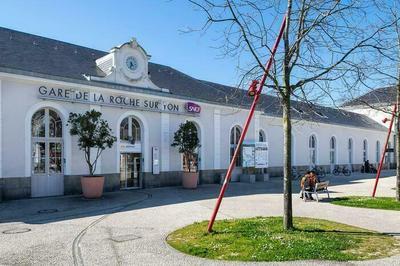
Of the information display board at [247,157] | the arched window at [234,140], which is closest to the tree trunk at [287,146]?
the information display board at [247,157]

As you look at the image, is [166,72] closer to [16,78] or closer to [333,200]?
[16,78]

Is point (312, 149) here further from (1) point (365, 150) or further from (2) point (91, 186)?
(2) point (91, 186)

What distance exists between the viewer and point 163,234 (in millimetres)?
8930

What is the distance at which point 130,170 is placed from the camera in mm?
19906

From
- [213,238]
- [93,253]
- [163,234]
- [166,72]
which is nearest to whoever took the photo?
[93,253]

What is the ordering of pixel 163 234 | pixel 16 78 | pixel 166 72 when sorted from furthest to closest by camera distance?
pixel 166 72 → pixel 16 78 → pixel 163 234

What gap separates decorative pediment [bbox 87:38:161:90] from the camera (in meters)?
19.2

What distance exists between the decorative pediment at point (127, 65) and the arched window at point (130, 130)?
5.91ft

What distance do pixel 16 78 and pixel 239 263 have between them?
1228 centimetres

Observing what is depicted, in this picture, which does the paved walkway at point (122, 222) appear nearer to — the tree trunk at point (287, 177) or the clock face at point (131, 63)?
the tree trunk at point (287, 177)

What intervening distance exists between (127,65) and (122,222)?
431 inches

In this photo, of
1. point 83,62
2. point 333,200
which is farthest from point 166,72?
point 333,200

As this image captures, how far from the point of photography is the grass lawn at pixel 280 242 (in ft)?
22.3

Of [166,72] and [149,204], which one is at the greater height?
[166,72]
